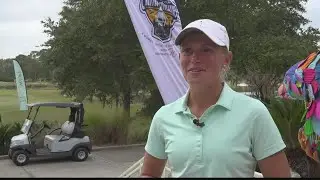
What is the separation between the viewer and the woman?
169 cm

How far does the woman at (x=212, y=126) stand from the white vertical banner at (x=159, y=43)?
600 centimetres

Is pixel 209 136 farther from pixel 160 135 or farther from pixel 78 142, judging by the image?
pixel 78 142

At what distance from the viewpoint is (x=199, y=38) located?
1.82 metres

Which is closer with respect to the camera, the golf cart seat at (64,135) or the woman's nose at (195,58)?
the woman's nose at (195,58)

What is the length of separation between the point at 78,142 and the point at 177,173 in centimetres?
1101

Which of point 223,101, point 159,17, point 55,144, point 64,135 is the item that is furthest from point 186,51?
point 64,135

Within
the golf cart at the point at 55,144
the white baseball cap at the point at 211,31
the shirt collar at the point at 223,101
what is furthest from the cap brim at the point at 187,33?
the golf cart at the point at 55,144

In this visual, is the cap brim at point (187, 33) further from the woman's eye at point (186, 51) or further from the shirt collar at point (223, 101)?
the shirt collar at point (223, 101)

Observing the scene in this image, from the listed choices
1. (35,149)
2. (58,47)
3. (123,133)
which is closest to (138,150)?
(123,133)

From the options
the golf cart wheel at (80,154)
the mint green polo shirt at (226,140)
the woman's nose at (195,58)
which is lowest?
the golf cart wheel at (80,154)

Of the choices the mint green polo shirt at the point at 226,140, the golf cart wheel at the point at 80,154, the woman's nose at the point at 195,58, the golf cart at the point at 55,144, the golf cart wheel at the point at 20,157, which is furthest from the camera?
the golf cart wheel at the point at 80,154

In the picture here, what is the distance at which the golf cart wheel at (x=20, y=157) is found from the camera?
12.0 meters

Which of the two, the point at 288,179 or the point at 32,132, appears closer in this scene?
the point at 288,179

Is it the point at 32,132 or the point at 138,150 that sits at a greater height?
the point at 32,132
